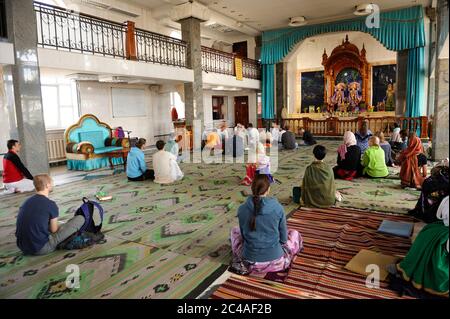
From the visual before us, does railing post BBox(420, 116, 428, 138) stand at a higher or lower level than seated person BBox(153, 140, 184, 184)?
higher

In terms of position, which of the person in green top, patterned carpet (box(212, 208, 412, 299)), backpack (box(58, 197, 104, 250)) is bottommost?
patterned carpet (box(212, 208, 412, 299))

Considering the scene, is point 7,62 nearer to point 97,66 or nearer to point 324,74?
point 97,66

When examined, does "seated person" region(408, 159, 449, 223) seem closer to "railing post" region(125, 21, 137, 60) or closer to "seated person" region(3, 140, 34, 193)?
"seated person" region(3, 140, 34, 193)

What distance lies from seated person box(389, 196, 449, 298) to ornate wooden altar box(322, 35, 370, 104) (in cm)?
1381

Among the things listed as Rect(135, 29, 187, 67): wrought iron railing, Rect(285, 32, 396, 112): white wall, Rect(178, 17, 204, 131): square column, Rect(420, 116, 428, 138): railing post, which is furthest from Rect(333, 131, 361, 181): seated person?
Rect(285, 32, 396, 112): white wall

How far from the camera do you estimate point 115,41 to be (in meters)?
10.6

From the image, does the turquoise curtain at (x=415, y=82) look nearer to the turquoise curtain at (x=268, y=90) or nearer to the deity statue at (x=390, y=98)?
the deity statue at (x=390, y=98)

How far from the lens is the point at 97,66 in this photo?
7.64 m

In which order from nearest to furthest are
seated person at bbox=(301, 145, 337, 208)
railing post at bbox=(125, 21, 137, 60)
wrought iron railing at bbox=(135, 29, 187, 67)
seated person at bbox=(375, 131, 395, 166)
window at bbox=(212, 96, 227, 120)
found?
1. seated person at bbox=(301, 145, 337, 208)
2. seated person at bbox=(375, 131, 395, 166)
3. railing post at bbox=(125, 21, 137, 60)
4. wrought iron railing at bbox=(135, 29, 187, 67)
5. window at bbox=(212, 96, 227, 120)

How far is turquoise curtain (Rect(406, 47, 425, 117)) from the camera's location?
11727 mm

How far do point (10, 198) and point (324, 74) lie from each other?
14.0 meters

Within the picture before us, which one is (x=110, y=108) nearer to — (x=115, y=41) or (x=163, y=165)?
(x=115, y=41)
